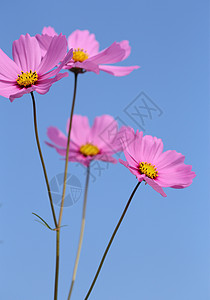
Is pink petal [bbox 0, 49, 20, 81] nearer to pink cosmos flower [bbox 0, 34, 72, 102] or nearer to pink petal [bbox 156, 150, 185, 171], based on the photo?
pink cosmos flower [bbox 0, 34, 72, 102]

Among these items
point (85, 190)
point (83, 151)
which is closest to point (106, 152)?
point (83, 151)

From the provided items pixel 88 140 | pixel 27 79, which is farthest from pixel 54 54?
pixel 88 140

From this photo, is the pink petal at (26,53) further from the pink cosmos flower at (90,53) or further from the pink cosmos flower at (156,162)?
the pink cosmos flower at (156,162)

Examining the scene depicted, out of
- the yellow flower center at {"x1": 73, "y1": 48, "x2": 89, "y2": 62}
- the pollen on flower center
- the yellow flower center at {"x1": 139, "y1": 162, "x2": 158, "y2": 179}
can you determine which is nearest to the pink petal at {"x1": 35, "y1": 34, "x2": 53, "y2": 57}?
the yellow flower center at {"x1": 73, "y1": 48, "x2": 89, "y2": 62}

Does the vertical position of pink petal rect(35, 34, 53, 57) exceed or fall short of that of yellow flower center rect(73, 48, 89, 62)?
it falls short

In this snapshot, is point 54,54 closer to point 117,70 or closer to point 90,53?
point 117,70

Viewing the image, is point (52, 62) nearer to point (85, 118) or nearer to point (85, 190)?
point (85, 190)
